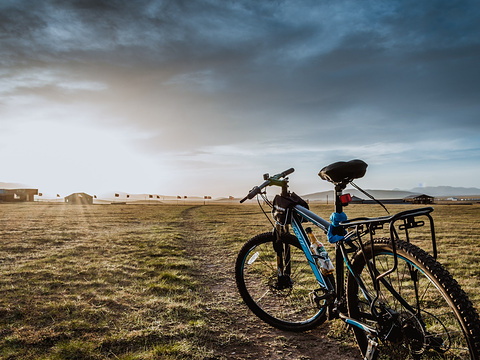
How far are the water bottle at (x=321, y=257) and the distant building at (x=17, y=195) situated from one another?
354ft

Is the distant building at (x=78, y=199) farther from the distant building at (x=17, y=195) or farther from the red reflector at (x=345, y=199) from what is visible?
the red reflector at (x=345, y=199)

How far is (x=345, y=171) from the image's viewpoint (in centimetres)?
363

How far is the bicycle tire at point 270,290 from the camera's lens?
180 inches

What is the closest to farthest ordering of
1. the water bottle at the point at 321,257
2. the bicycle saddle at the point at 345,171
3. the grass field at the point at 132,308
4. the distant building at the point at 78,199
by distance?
the bicycle saddle at the point at 345,171 < the grass field at the point at 132,308 < the water bottle at the point at 321,257 < the distant building at the point at 78,199

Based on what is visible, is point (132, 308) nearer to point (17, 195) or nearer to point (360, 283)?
point (360, 283)

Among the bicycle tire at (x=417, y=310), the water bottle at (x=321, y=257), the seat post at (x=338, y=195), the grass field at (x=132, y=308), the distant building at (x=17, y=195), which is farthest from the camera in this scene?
the distant building at (x=17, y=195)

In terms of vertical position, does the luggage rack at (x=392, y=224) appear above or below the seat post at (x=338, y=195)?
below

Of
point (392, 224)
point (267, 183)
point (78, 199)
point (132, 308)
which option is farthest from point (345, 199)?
point (78, 199)

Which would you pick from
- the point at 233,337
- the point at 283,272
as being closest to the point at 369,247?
the point at 283,272

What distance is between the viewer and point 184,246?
1247 centimetres

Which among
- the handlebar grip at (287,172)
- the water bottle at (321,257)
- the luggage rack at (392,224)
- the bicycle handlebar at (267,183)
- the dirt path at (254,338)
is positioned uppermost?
the handlebar grip at (287,172)

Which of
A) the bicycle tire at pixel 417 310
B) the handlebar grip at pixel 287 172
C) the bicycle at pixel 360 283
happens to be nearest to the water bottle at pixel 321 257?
the bicycle at pixel 360 283

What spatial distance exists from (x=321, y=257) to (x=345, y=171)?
127 centimetres

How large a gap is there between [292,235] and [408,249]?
2.08m
